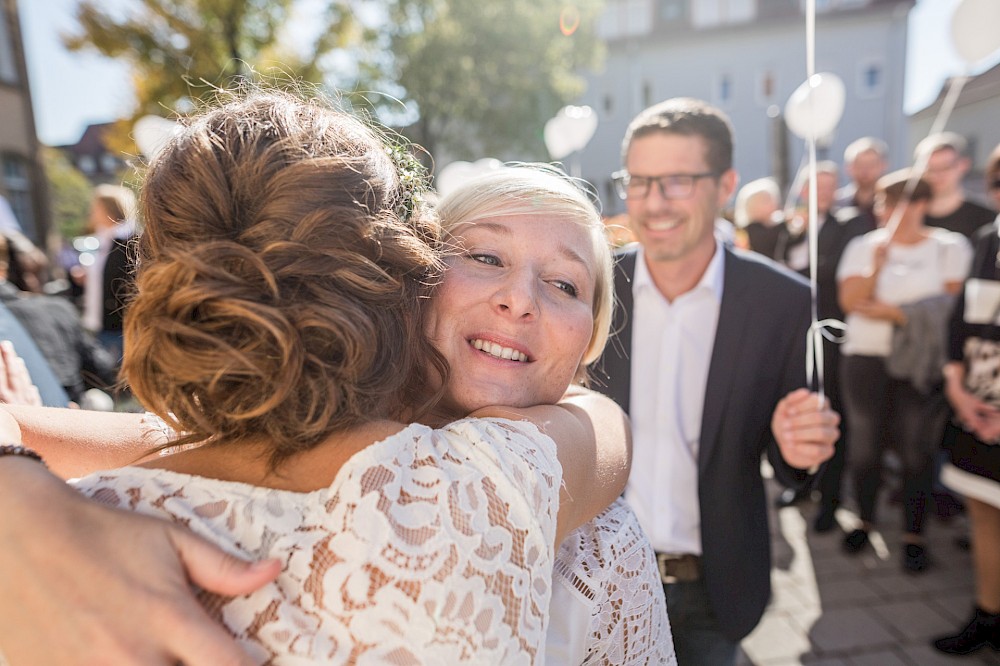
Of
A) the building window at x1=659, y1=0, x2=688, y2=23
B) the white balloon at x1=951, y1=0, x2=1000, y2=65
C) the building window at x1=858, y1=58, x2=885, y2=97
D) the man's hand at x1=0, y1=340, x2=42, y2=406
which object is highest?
the building window at x1=659, y1=0, x2=688, y2=23

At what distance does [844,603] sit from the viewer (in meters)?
3.54

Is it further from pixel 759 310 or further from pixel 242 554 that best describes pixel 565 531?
pixel 759 310

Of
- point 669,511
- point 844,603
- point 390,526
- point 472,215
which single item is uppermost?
point 472,215

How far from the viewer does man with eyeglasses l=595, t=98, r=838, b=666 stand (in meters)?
2.09

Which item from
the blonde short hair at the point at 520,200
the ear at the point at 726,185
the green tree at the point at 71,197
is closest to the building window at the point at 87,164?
the green tree at the point at 71,197

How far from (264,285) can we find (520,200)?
75cm

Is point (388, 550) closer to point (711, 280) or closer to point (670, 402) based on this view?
point (670, 402)

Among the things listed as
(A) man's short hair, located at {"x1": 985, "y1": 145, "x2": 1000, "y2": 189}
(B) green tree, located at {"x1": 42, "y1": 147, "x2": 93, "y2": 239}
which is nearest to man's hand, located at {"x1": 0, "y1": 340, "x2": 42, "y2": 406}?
(A) man's short hair, located at {"x1": 985, "y1": 145, "x2": 1000, "y2": 189}

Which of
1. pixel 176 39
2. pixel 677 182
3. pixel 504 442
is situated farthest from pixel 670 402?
pixel 176 39

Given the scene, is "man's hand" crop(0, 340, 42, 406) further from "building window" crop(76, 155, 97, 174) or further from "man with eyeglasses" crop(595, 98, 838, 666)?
"building window" crop(76, 155, 97, 174)

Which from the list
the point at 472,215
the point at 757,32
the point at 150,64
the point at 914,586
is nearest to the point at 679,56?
the point at 757,32

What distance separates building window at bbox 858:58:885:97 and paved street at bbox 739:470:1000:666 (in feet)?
93.1

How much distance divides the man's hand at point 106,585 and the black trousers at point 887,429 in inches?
181

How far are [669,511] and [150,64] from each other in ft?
47.5
